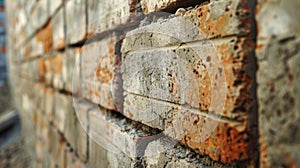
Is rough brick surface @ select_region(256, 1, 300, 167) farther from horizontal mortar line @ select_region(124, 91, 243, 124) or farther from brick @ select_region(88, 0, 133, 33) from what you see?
brick @ select_region(88, 0, 133, 33)

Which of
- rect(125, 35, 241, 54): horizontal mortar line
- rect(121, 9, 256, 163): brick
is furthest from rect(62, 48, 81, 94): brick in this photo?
rect(125, 35, 241, 54): horizontal mortar line

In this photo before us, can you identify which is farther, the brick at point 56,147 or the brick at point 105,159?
the brick at point 56,147

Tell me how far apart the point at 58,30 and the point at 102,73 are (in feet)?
2.40

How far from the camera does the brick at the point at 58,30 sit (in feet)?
5.19

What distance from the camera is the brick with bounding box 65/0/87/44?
122cm

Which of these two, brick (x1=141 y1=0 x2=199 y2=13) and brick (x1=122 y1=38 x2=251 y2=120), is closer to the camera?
brick (x1=122 y1=38 x2=251 y2=120)

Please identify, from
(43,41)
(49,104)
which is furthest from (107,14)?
(43,41)

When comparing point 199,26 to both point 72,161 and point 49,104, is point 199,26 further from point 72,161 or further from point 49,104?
point 49,104

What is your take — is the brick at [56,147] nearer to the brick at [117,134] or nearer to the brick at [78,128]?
the brick at [78,128]

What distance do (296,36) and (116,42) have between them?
1.92ft

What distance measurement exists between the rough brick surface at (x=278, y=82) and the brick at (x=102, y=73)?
20.4 inches

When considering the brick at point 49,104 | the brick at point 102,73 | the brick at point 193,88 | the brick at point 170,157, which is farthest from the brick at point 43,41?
the brick at point 170,157

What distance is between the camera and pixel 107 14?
974 mm

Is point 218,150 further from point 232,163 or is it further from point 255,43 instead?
point 255,43
